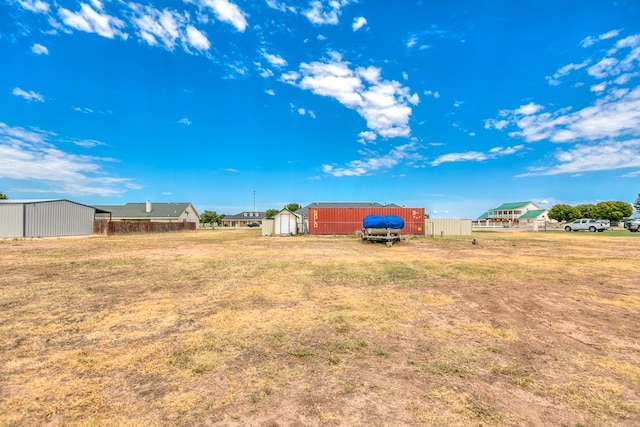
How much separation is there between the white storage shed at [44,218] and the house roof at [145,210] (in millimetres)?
27368

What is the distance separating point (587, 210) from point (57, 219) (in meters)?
109

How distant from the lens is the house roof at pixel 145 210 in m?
61.1

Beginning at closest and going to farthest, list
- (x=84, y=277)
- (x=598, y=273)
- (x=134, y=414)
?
1. (x=134, y=414)
2. (x=84, y=277)
3. (x=598, y=273)

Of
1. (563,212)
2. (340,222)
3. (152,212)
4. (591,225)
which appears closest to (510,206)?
(563,212)

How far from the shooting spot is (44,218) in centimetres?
2881

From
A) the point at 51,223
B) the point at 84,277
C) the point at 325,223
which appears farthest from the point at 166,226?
the point at 84,277

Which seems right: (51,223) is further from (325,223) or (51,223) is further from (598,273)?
(598,273)

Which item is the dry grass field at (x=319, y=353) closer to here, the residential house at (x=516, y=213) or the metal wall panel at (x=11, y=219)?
the metal wall panel at (x=11, y=219)

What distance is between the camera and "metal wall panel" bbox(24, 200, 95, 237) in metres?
27.7

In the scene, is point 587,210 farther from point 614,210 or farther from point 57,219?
point 57,219

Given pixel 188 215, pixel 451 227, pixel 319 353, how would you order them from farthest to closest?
pixel 188 215 < pixel 451 227 < pixel 319 353

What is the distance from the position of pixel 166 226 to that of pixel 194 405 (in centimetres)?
4610

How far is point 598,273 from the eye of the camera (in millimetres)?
10344

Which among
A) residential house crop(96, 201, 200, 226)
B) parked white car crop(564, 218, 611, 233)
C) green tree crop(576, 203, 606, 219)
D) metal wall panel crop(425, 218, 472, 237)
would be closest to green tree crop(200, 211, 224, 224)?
residential house crop(96, 201, 200, 226)
